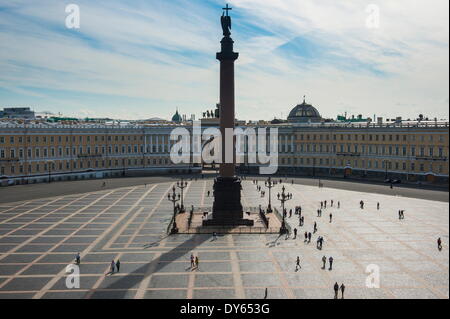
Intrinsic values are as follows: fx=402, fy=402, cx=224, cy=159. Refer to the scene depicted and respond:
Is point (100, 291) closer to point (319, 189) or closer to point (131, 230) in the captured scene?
point (131, 230)

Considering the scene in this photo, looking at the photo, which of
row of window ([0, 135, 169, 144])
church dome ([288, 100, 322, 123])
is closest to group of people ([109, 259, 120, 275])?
row of window ([0, 135, 169, 144])

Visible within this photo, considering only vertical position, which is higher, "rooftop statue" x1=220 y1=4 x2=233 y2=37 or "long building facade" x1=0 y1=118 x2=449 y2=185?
"rooftop statue" x1=220 y1=4 x2=233 y2=37

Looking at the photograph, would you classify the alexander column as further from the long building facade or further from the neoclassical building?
the neoclassical building

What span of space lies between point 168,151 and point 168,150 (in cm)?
25

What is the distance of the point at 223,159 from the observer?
140 feet

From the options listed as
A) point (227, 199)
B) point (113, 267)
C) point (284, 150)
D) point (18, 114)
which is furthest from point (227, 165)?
point (18, 114)

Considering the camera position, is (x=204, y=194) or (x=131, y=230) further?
(x=204, y=194)

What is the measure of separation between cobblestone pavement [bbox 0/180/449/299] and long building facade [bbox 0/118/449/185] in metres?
21.3

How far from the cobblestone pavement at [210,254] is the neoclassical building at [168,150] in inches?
832

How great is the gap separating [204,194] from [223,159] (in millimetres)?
20858

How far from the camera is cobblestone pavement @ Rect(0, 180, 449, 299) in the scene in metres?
25.5

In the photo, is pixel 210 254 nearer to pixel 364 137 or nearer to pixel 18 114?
pixel 364 137

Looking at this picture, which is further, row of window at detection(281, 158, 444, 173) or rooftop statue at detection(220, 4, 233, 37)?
row of window at detection(281, 158, 444, 173)
